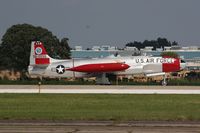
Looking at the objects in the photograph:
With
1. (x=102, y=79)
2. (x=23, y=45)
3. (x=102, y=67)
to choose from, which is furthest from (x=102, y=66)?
(x=23, y=45)

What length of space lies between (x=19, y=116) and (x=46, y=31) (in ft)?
292

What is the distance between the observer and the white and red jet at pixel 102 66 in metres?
61.5

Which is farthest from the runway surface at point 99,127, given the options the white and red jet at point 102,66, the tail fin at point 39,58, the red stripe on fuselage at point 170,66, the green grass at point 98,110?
the tail fin at point 39,58

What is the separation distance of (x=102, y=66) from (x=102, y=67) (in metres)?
0.15

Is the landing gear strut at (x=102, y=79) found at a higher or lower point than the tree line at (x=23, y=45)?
lower

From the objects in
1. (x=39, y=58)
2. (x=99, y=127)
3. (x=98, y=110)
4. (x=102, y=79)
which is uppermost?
(x=39, y=58)

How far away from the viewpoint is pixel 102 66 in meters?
61.5

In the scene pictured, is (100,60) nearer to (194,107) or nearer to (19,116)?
(194,107)

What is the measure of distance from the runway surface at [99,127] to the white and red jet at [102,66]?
40.6 m

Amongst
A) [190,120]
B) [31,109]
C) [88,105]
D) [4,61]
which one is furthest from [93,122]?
[4,61]

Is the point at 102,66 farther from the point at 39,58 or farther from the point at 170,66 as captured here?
the point at 170,66

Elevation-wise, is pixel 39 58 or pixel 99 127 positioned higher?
pixel 39 58

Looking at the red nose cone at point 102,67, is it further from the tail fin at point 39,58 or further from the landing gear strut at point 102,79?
the tail fin at point 39,58

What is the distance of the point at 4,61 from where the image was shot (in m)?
106
